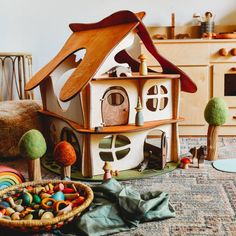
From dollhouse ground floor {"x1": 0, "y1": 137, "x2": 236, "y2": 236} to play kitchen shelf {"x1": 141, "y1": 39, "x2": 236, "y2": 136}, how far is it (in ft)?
2.27

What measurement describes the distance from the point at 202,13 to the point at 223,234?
105 inches

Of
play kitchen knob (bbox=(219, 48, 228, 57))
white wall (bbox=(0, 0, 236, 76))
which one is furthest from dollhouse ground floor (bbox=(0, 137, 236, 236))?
white wall (bbox=(0, 0, 236, 76))

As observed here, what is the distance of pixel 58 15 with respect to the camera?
13.0 feet

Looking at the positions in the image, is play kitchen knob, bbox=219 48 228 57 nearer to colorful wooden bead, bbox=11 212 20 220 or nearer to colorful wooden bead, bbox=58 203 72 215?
colorful wooden bead, bbox=58 203 72 215

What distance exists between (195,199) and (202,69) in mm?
1624

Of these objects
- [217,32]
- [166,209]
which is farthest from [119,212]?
[217,32]

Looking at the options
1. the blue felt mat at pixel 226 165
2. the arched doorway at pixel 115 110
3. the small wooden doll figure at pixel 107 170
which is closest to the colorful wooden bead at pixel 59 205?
the small wooden doll figure at pixel 107 170

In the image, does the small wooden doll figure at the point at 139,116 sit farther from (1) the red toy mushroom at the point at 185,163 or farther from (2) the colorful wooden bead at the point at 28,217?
(2) the colorful wooden bead at the point at 28,217

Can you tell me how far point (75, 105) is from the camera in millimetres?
2492

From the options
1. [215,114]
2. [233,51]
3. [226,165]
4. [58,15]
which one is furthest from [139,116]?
[58,15]

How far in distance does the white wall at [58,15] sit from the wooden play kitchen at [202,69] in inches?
20.2

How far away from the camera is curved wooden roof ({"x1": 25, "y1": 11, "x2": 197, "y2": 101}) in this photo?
7.61 feet

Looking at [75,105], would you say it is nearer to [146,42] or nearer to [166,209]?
[146,42]

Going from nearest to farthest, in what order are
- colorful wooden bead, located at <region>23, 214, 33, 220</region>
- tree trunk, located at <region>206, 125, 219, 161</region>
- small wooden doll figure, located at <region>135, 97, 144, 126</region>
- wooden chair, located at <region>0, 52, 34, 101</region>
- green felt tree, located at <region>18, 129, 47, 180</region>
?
colorful wooden bead, located at <region>23, 214, 33, 220</region>, green felt tree, located at <region>18, 129, 47, 180</region>, small wooden doll figure, located at <region>135, 97, 144, 126</region>, tree trunk, located at <region>206, 125, 219, 161</region>, wooden chair, located at <region>0, 52, 34, 101</region>
